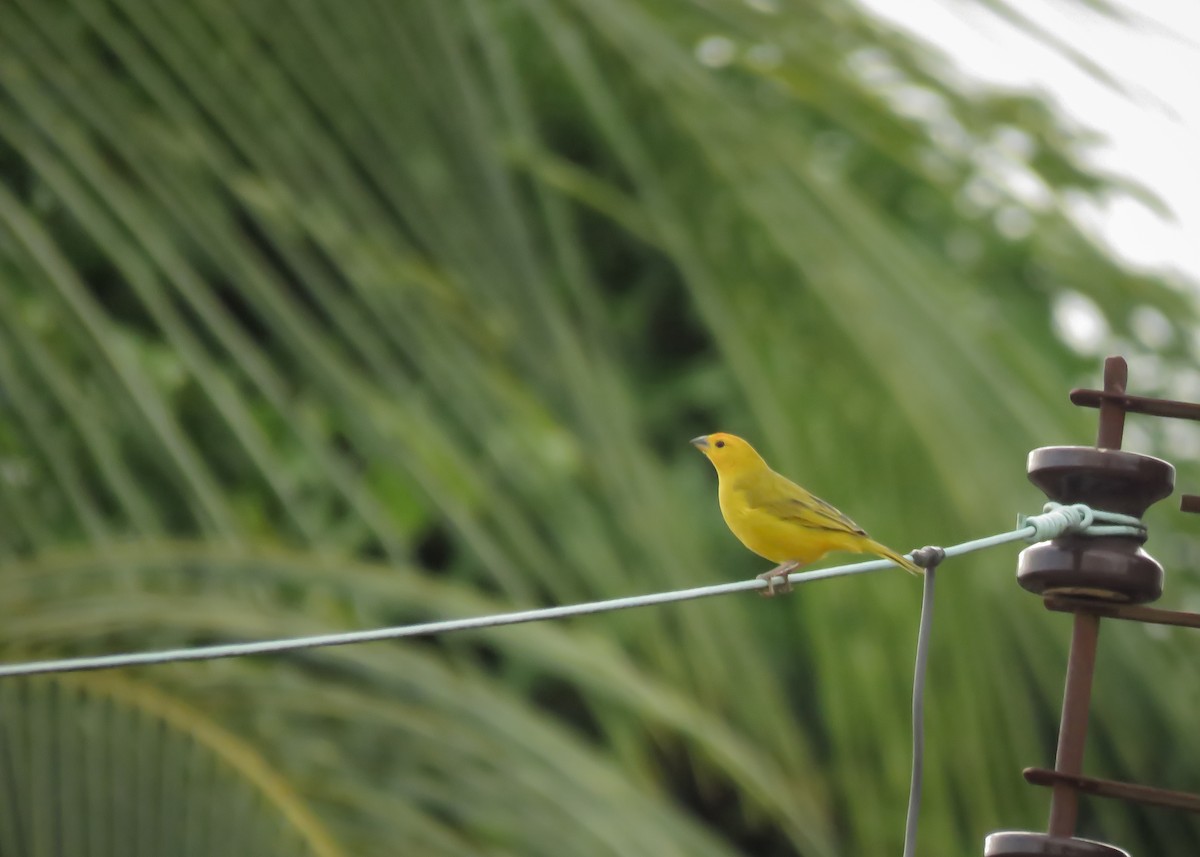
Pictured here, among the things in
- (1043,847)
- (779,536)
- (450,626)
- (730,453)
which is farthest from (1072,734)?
(730,453)

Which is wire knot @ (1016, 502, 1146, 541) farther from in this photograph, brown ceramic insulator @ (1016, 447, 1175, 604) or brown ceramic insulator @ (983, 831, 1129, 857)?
→ brown ceramic insulator @ (983, 831, 1129, 857)

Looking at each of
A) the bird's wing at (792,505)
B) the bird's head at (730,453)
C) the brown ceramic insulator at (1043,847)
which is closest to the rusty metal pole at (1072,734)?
the brown ceramic insulator at (1043,847)

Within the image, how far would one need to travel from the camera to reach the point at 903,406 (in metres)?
1.48

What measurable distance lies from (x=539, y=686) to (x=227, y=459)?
2.33 metres

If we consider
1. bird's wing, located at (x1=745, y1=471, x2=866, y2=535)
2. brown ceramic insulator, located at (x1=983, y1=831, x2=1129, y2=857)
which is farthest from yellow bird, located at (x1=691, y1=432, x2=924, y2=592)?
brown ceramic insulator, located at (x1=983, y1=831, x2=1129, y2=857)

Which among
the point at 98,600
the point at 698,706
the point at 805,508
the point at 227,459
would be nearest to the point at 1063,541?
the point at 698,706

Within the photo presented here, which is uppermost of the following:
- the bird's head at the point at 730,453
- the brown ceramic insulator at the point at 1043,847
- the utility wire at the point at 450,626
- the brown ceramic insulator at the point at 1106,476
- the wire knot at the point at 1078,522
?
the bird's head at the point at 730,453

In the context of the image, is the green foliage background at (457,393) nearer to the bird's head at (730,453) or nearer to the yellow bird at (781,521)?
the yellow bird at (781,521)

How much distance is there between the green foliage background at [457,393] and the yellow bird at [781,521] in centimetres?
8

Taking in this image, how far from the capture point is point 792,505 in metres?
1.99

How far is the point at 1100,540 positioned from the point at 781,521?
2.65 ft

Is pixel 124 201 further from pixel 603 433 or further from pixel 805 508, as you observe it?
pixel 805 508

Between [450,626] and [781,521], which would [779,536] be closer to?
[781,521]

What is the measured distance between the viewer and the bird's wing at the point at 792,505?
1.90 metres
